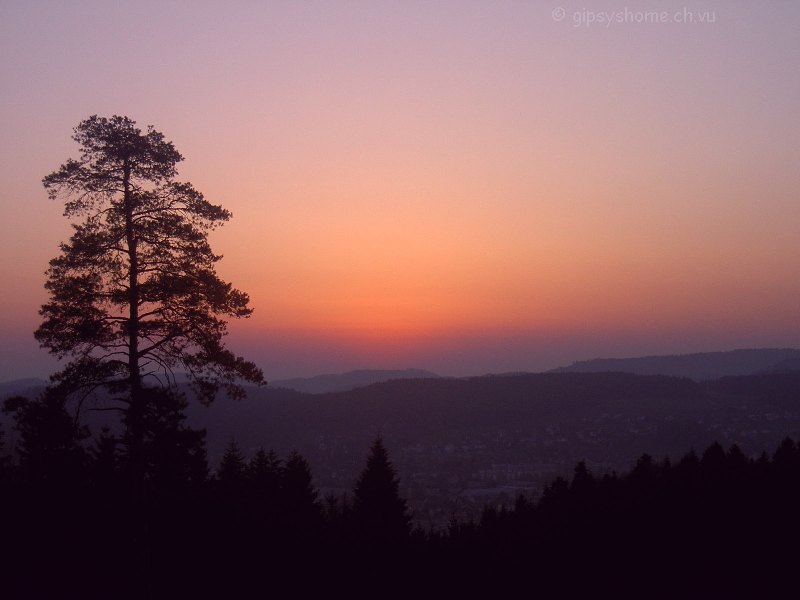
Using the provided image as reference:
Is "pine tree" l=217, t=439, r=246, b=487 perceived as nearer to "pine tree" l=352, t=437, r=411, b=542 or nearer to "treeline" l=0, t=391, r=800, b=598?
"treeline" l=0, t=391, r=800, b=598

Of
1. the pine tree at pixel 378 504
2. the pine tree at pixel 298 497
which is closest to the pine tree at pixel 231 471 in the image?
the pine tree at pixel 298 497

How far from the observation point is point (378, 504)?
40.9m

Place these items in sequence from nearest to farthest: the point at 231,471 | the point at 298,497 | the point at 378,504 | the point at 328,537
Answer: the point at 328,537 < the point at 378,504 < the point at 298,497 < the point at 231,471

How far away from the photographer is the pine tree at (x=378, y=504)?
39.3 meters

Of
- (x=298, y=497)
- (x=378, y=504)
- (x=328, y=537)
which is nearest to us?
(x=328, y=537)

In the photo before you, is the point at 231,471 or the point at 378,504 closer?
the point at 378,504

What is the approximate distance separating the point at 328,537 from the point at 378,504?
21.5ft

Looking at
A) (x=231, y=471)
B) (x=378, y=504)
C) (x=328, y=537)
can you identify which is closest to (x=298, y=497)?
(x=378, y=504)

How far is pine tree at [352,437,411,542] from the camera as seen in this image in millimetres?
39281

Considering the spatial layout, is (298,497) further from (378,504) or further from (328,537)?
(328,537)

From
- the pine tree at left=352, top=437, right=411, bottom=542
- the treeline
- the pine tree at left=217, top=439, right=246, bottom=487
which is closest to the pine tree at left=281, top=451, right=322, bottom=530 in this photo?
the treeline

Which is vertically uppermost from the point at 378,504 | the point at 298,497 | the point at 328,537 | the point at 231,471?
the point at 231,471

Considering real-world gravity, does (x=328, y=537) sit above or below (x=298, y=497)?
below

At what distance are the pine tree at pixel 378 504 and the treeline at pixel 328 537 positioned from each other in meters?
0.10
